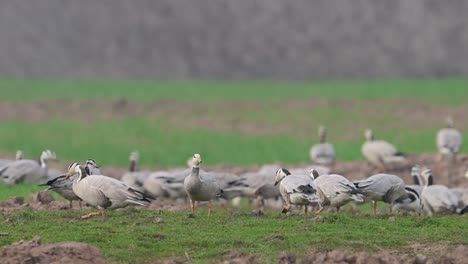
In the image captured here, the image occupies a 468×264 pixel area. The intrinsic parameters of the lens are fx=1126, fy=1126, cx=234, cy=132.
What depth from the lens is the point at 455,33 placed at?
253 ft

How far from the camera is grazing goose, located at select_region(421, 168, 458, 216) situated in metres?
20.9

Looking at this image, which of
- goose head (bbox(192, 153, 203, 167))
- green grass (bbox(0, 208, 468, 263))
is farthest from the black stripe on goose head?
goose head (bbox(192, 153, 203, 167))

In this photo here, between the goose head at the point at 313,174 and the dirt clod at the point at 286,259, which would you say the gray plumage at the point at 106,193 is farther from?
the goose head at the point at 313,174

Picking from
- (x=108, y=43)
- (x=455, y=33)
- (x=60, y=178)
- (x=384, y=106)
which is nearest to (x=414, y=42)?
(x=455, y=33)

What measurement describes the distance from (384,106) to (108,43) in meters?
32.4

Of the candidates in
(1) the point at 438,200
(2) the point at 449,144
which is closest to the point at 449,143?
(2) the point at 449,144

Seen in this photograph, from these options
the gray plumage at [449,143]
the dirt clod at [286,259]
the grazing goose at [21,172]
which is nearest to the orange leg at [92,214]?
the dirt clod at [286,259]

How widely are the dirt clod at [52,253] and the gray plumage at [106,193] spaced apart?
3024 millimetres

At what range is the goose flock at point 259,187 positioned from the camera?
18.1 meters

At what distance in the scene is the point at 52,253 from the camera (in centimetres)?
1437

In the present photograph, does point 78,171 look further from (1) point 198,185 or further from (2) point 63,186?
(1) point 198,185

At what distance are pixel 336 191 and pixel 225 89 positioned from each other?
137ft

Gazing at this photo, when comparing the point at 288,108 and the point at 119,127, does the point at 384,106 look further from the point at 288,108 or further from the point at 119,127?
the point at 119,127

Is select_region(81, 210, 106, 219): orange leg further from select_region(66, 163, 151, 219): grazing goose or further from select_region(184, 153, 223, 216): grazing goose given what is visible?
select_region(184, 153, 223, 216): grazing goose
